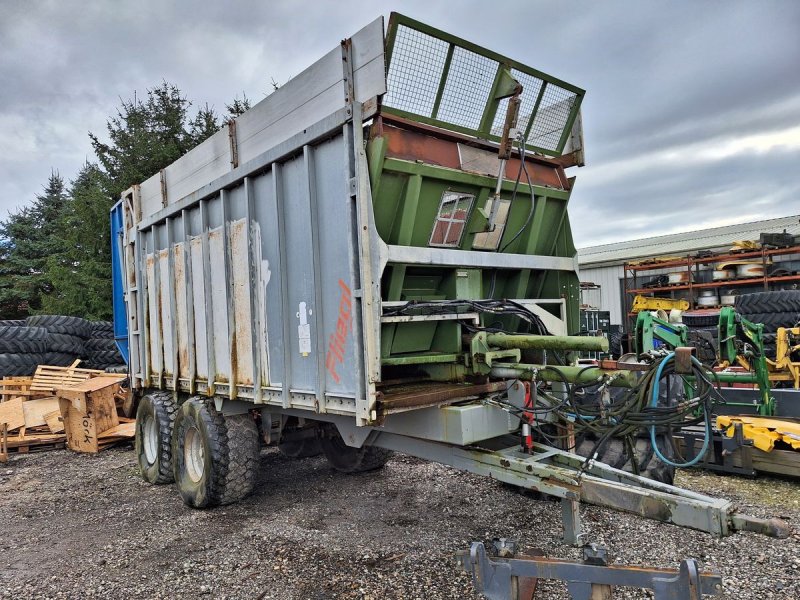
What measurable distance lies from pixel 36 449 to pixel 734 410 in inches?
409

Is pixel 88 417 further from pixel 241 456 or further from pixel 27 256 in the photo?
pixel 27 256

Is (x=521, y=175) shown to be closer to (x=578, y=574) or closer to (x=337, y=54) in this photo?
(x=337, y=54)

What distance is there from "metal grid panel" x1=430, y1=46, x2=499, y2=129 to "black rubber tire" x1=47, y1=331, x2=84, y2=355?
9.92 meters

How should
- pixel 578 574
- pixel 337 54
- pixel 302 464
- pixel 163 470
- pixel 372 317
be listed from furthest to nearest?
pixel 302 464 < pixel 163 470 < pixel 337 54 < pixel 372 317 < pixel 578 574

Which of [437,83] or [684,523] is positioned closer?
[684,523]

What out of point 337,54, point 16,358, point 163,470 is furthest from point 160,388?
point 16,358

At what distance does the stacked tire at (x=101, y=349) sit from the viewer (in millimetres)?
11367

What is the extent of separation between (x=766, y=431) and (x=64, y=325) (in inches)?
470

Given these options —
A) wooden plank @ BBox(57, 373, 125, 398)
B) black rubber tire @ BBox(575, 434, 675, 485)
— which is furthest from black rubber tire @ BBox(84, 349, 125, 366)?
black rubber tire @ BBox(575, 434, 675, 485)

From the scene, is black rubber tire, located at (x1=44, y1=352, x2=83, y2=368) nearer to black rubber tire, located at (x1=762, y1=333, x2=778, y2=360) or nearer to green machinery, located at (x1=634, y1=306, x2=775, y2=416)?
green machinery, located at (x1=634, y1=306, x2=775, y2=416)

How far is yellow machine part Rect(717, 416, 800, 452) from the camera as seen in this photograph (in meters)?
5.73

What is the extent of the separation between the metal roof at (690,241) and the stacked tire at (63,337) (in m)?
16.5

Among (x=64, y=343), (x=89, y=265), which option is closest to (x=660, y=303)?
(x=64, y=343)

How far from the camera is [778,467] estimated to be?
18.9 ft
